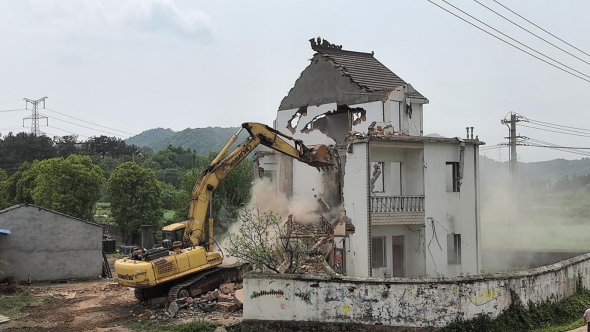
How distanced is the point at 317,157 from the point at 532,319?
1019 centimetres

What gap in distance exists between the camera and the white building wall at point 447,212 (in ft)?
74.0

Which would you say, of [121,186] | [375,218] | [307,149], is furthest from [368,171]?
[121,186]

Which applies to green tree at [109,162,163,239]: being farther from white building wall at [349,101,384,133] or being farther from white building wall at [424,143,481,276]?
white building wall at [424,143,481,276]

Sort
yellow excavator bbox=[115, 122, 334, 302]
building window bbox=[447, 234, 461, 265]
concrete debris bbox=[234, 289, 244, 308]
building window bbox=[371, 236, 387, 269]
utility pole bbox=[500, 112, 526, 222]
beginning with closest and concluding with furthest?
1. concrete debris bbox=[234, 289, 244, 308]
2. yellow excavator bbox=[115, 122, 334, 302]
3. building window bbox=[371, 236, 387, 269]
4. building window bbox=[447, 234, 461, 265]
5. utility pole bbox=[500, 112, 526, 222]

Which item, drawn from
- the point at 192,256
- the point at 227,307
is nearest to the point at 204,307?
the point at 227,307

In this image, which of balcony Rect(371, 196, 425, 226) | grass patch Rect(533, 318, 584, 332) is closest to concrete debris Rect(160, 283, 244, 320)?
balcony Rect(371, 196, 425, 226)

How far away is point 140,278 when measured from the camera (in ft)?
61.6

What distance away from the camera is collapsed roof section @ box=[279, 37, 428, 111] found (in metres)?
26.0

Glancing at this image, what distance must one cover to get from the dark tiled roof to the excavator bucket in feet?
13.5

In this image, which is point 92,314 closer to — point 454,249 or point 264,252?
point 264,252

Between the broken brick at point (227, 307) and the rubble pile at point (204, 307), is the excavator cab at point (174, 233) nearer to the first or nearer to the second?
the rubble pile at point (204, 307)

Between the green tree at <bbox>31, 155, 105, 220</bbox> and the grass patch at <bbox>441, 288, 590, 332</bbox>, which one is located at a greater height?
the green tree at <bbox>31, 155, 105, 220</bbox>

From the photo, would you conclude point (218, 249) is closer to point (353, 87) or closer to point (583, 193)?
point (353, 87)

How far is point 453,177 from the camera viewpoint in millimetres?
23828
